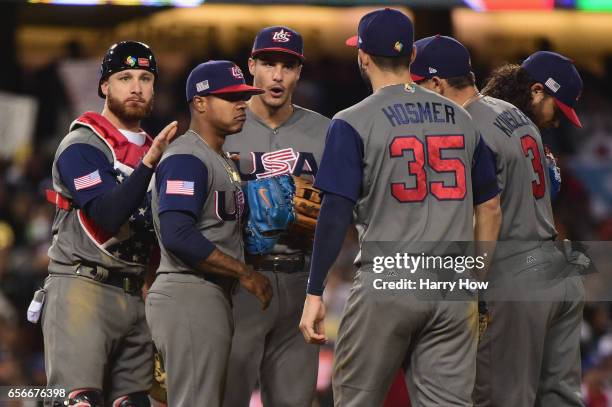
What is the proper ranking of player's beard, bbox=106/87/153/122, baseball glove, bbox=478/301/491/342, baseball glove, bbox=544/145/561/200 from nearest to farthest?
baseball glove, bbox=478/301/491/342 < player's beard, bbox=106/87/153/122 < baseball glove, bbox=544/145/561/200

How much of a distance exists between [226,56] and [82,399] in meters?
7.54

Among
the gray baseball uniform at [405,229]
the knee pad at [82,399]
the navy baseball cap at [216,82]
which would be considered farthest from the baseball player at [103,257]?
the gray baseball uniform at [405,229]

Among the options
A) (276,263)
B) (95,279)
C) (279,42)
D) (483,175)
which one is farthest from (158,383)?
(483,175)

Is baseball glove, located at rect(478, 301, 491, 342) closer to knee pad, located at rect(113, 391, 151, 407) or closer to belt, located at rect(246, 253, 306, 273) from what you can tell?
belt, located at rect(246, 253, 306, 273)

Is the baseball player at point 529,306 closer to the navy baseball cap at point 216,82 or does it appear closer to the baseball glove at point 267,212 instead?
the baseball glove at point 267,212

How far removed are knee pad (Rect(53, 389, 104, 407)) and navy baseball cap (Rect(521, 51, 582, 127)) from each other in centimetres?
234

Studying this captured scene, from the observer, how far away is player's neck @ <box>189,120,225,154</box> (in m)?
4.39

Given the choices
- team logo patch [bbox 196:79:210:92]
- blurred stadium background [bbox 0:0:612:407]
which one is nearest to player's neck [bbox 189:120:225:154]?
team logo patch [bbox 196:79:210:92]

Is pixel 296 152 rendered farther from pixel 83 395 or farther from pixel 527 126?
pixel 83 395

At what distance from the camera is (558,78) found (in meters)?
4.79

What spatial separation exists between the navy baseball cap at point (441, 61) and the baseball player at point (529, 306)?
155mm

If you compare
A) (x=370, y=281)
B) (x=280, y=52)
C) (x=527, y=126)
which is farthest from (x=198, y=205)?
(x=527, y=126)

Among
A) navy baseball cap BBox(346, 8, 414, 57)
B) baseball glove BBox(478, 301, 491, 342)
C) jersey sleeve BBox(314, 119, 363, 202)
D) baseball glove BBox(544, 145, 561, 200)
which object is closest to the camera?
jersey sleeve BBox(314, 119, 363, 202)

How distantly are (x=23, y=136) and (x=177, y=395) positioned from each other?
7.40 meters
